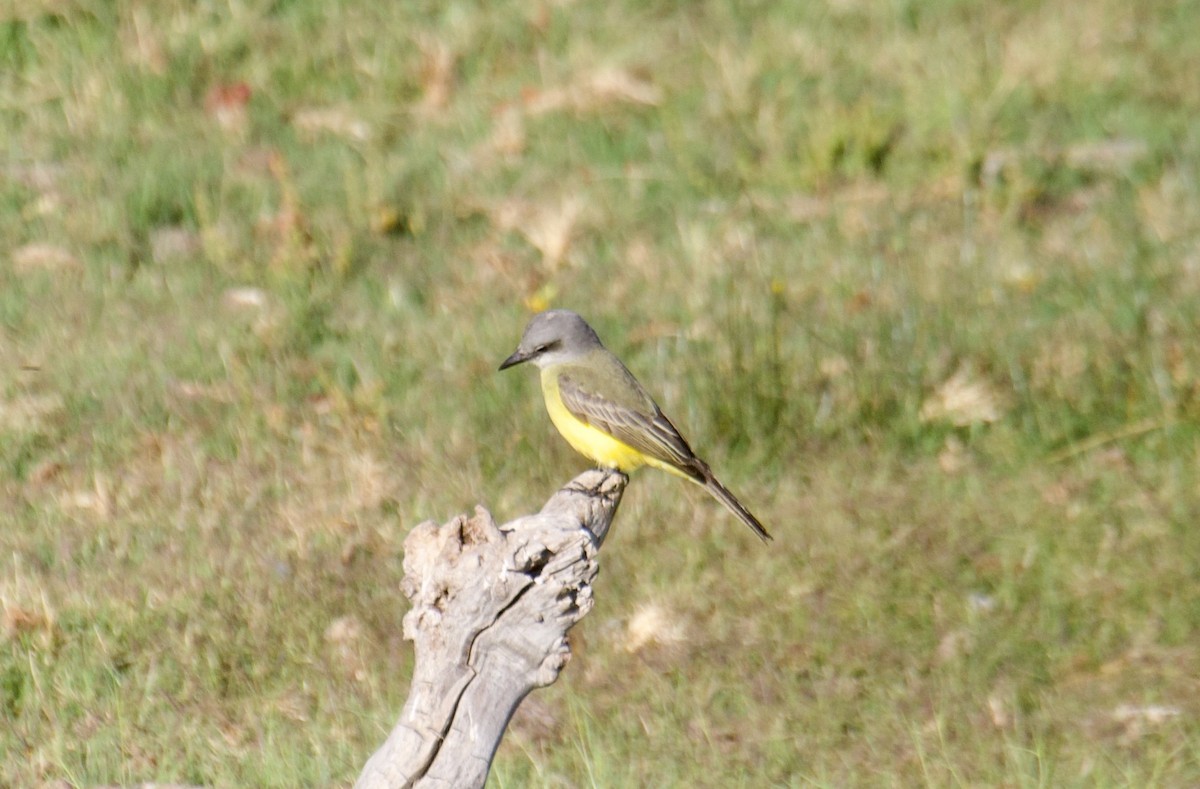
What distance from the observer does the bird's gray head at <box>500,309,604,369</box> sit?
22.7 ft

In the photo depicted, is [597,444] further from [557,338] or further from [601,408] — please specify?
[557,338]

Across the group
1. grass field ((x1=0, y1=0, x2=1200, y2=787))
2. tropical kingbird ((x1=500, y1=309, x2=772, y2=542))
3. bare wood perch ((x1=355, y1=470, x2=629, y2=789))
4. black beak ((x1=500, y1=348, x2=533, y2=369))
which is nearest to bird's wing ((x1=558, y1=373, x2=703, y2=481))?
tropical kingbird ((x1=500, y1=309, x2=772, y2=542))

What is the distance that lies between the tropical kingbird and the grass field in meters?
0.53

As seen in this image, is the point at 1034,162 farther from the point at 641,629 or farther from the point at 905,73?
the point at 641,629

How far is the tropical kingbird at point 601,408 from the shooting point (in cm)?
665

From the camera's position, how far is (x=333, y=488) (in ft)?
24.4

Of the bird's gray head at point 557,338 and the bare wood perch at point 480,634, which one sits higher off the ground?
the bare wood perch at point 480,634

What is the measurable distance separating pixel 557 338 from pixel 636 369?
1.31 meters

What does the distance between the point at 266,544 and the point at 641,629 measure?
156cm

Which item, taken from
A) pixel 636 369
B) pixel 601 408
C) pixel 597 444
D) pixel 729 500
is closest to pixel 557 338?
pixel 601 408

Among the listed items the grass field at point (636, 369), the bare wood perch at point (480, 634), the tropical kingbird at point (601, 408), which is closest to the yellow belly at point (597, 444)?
the tropical kingbird at point (601, 408)

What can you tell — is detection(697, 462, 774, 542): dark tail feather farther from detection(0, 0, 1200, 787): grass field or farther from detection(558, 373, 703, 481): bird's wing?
detection(0, 0, 1200, 787): grass field

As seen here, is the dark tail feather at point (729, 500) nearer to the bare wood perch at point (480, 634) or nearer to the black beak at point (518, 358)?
the black beak at point (518, 358)

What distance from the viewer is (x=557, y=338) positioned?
6.95 metres
